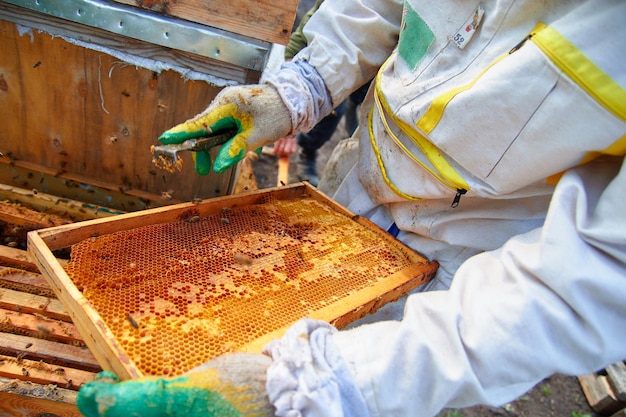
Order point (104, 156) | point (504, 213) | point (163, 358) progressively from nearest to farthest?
1. point (163, 358)
2. point (504, 213)
3. point (104, 156)

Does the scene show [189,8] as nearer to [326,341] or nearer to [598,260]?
[326,341]

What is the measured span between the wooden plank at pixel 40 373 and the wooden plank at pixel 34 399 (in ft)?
0.06

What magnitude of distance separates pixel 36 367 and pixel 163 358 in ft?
2.69

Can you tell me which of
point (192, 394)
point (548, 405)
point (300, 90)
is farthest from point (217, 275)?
point (548, 405)

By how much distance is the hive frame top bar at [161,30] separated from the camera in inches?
69.7

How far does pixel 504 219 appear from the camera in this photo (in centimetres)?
146

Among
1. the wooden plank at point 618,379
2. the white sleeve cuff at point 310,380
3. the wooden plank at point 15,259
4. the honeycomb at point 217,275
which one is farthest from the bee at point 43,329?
the wooden plank at point 618,379

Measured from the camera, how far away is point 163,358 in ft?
3.71

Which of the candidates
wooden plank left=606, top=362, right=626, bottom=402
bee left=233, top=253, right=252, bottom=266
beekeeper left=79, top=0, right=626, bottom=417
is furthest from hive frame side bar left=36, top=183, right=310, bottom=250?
wooden plank left=606, top=362, right=626, bottom=402

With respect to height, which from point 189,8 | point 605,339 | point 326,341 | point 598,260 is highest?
point 189,8

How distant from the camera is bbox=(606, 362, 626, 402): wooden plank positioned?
3.07 m

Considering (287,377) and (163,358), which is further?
(163,358)

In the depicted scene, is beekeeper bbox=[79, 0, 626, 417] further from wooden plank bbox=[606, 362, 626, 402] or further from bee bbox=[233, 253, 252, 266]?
wooden plank bbox=[606, 362, 626, 402]

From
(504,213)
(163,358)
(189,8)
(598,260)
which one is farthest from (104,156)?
(598,260)
